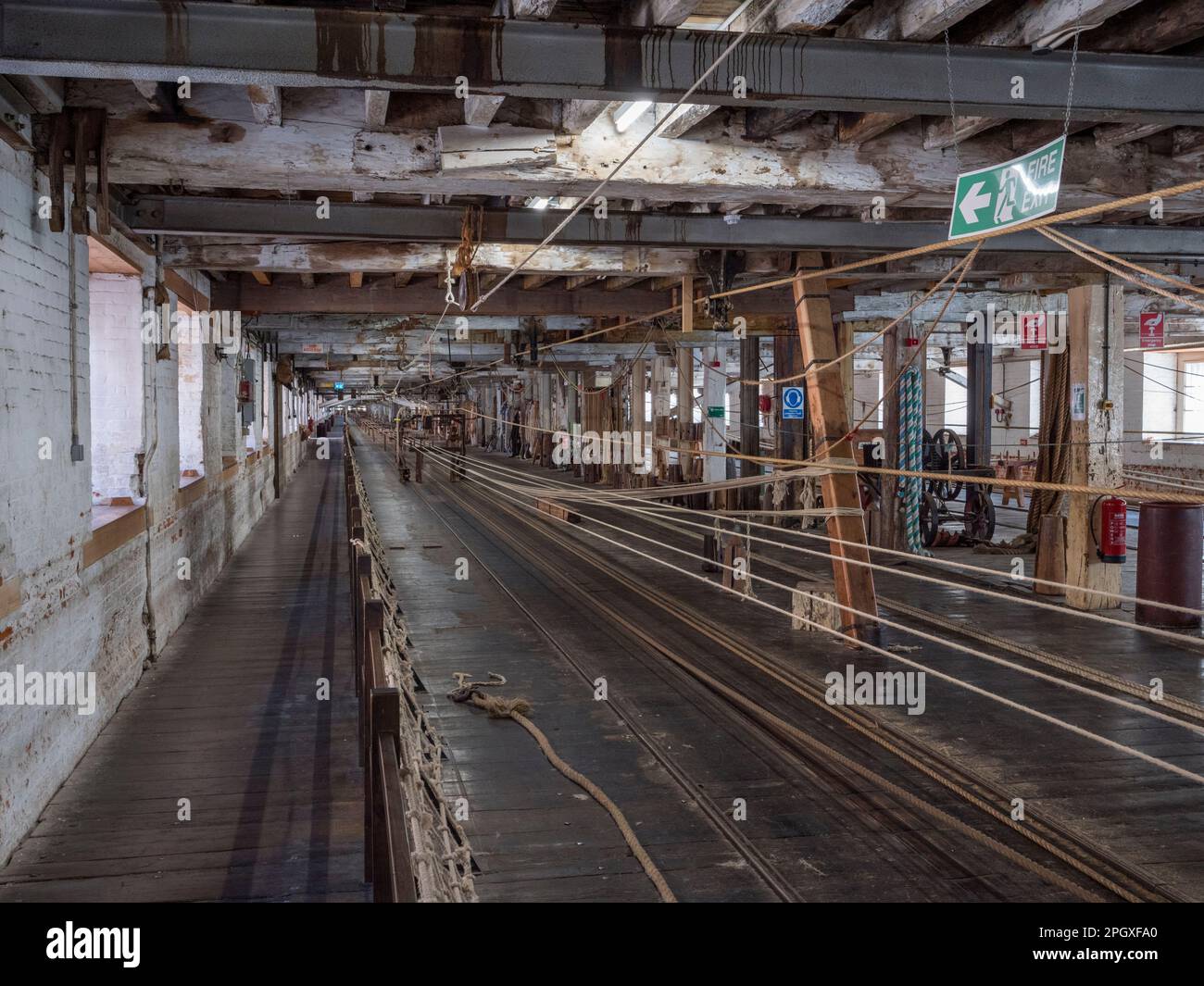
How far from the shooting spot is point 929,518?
1468 centimetres

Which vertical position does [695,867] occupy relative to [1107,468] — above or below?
below

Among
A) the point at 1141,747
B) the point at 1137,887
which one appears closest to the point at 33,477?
the point at 1137,887

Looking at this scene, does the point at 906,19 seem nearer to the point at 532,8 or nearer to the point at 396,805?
the point at 532,8

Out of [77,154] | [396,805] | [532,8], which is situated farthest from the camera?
[77,154]

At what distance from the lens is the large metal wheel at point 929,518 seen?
48.1 feet

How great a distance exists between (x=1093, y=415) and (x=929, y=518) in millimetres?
4307

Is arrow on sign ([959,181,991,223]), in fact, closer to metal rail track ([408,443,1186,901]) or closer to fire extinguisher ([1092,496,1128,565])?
metal rail track ([408,443,1186,901])

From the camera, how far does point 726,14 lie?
4664mm

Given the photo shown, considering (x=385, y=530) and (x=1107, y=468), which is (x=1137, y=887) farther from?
(x=385, y=530)

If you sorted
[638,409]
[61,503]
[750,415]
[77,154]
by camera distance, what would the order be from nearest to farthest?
[77,154]
[61,503]
[750,415]
[638,409]

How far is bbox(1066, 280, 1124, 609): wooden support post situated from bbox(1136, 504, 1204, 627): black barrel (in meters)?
1.08

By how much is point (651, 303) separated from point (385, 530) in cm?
673

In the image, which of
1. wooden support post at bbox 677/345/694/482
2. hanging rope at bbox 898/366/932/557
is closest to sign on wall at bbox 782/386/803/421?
hanging rope at bbox 898/366/932/557

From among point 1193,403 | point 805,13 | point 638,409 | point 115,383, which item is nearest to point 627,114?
point 805,13
